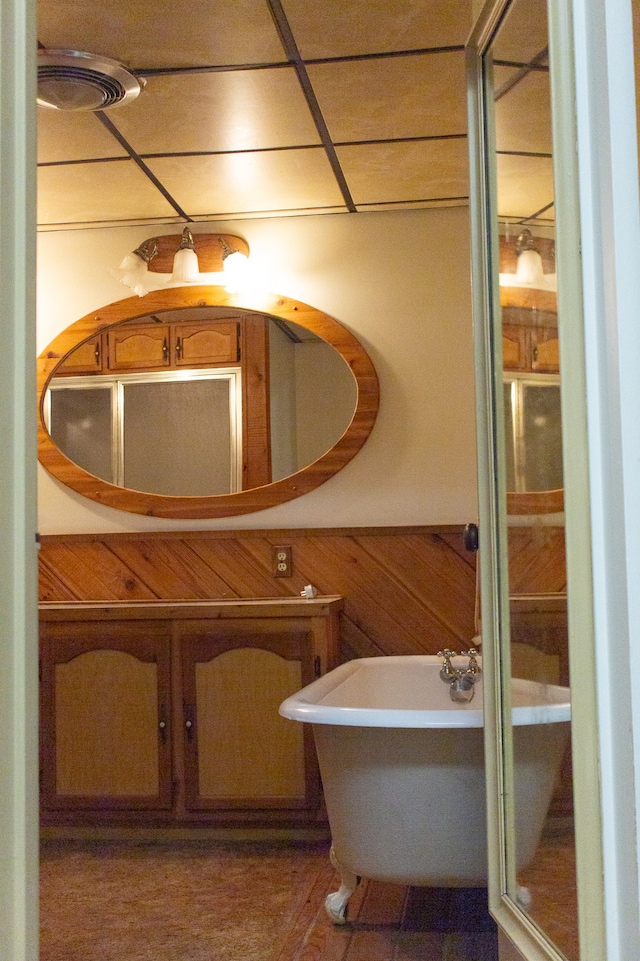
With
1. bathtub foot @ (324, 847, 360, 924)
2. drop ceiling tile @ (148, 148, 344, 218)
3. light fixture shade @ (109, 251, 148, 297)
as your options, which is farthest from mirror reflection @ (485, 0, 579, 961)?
light fixture shade @ (109, 251, 148, 297)

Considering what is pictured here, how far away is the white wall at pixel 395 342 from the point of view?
354 centimetres

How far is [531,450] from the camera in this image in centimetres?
160

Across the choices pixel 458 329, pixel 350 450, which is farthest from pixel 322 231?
pixel 350 450

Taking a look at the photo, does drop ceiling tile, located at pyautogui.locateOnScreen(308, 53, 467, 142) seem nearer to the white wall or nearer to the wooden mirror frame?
the white wall

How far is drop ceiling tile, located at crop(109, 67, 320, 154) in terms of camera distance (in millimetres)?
2516

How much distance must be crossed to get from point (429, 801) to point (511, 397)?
1108 millimetres

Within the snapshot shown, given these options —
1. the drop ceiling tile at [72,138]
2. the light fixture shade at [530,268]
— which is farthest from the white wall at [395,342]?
A: the light fixture shade at [530,268]

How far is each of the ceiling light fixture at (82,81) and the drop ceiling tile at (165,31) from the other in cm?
4

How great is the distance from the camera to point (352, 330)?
361 centimetres

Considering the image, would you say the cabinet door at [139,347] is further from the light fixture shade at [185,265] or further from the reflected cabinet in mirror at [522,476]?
the reflected cabinet in mirror at [522,476]

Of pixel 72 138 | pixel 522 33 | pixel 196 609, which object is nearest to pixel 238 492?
pixel 196 609

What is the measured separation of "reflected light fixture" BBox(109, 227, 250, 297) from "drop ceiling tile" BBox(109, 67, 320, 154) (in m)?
0.66

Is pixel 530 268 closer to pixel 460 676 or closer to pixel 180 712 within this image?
pixel 460 676

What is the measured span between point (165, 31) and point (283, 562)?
1.97m
